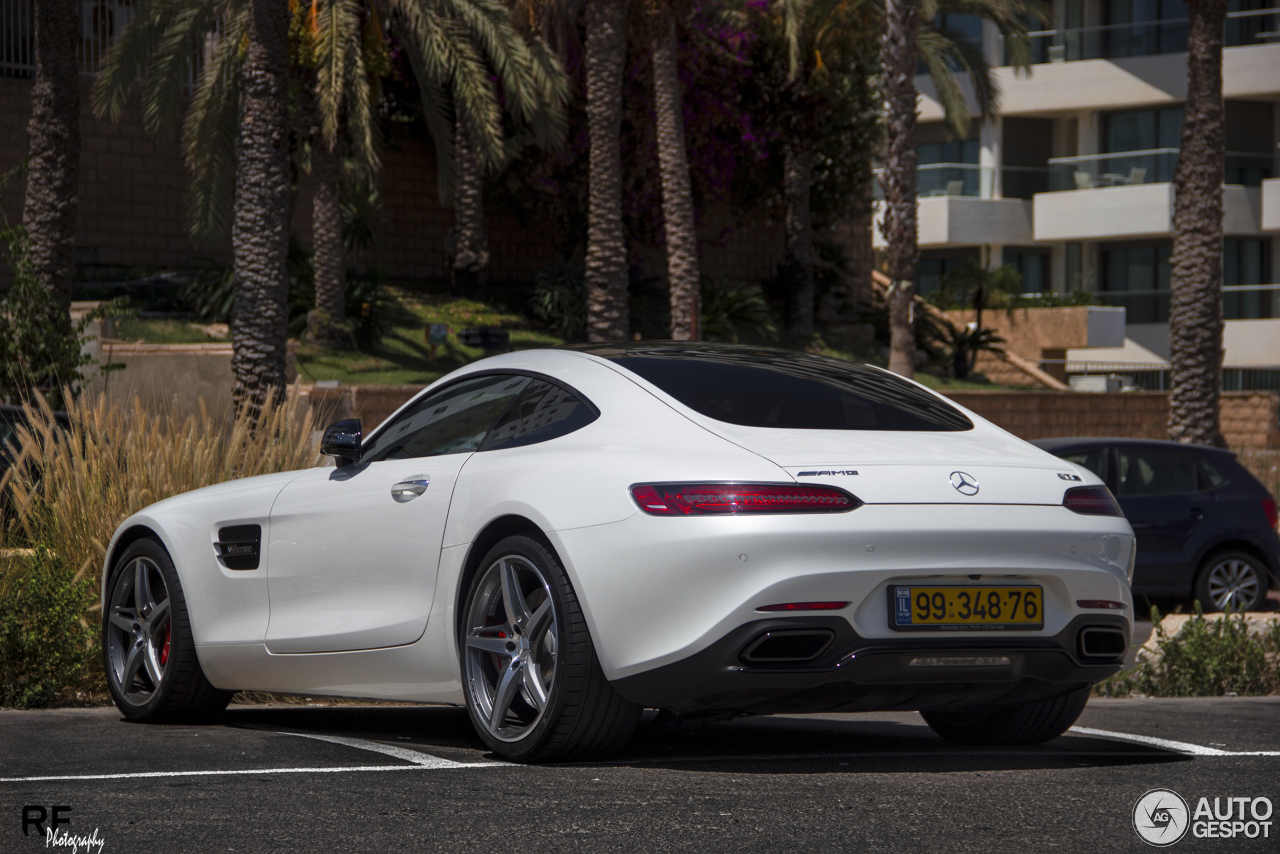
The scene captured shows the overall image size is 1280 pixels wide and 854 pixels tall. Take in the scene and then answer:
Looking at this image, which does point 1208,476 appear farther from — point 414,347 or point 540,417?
point 414,347

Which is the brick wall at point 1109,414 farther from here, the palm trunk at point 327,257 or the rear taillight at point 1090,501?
the rear taillight at point 1090,501

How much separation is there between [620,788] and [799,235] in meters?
30.3

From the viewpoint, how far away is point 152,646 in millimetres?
6887

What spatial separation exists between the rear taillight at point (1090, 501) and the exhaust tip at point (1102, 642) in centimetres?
36

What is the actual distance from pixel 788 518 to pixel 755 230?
33.9 meters

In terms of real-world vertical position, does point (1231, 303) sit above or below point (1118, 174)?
below

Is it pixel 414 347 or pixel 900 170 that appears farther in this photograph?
pixel 414 347

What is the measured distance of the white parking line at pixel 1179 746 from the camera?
591cm

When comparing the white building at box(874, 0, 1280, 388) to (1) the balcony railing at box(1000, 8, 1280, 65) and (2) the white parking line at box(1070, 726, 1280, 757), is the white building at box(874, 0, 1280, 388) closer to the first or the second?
(1) the balcony railing at box(1000, 8, 1280, 65)

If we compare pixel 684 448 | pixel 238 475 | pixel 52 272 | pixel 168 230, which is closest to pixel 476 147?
pixel 168 230

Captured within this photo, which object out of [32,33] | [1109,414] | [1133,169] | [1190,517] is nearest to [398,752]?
[1190,517]

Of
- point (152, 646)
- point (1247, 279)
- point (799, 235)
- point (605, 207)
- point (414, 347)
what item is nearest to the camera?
point (152, 646)

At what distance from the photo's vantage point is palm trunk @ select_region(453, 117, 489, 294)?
95.5 feet

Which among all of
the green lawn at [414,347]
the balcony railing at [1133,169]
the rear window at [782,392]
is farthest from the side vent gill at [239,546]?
the balcony railing at [1133,169]
